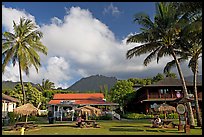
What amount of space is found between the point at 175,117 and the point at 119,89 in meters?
14.1

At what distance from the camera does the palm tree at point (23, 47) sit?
1060 inches

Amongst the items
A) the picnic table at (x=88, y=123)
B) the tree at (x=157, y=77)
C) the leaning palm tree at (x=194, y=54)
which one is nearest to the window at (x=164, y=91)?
the leaning palm tree at (x=194, y=54)

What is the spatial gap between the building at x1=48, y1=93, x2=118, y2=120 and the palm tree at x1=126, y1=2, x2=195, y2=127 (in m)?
12.8

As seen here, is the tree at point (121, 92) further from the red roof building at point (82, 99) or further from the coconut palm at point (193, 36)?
the coconut palm at point (193, 36)

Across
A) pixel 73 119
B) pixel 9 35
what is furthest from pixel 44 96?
pixel 9 35

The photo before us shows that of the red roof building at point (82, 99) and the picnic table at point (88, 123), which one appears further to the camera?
the red roof building at point (82, 99)

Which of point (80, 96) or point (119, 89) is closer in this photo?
point (80, 96)

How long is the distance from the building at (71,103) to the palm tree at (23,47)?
6378mm

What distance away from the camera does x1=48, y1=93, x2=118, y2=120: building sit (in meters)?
33.3

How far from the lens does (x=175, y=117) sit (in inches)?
1264

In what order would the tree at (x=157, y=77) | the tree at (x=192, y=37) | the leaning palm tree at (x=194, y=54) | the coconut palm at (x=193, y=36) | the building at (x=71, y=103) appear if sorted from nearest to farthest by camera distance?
the coconut palm at (x=193, y=36) < the tree at (x=192, y=37) < the leaning palm tree at (x=194, y=54) < the building at (x=71, y=103) < the tree at (x=157, y=77)

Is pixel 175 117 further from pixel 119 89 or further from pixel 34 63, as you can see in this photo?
pixel 34 63

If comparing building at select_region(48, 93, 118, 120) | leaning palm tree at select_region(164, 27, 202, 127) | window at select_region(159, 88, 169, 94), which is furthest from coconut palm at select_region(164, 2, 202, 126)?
window at select_region(159, 88, 169, 94)

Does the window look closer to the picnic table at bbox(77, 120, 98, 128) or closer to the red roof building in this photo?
the red roof building
